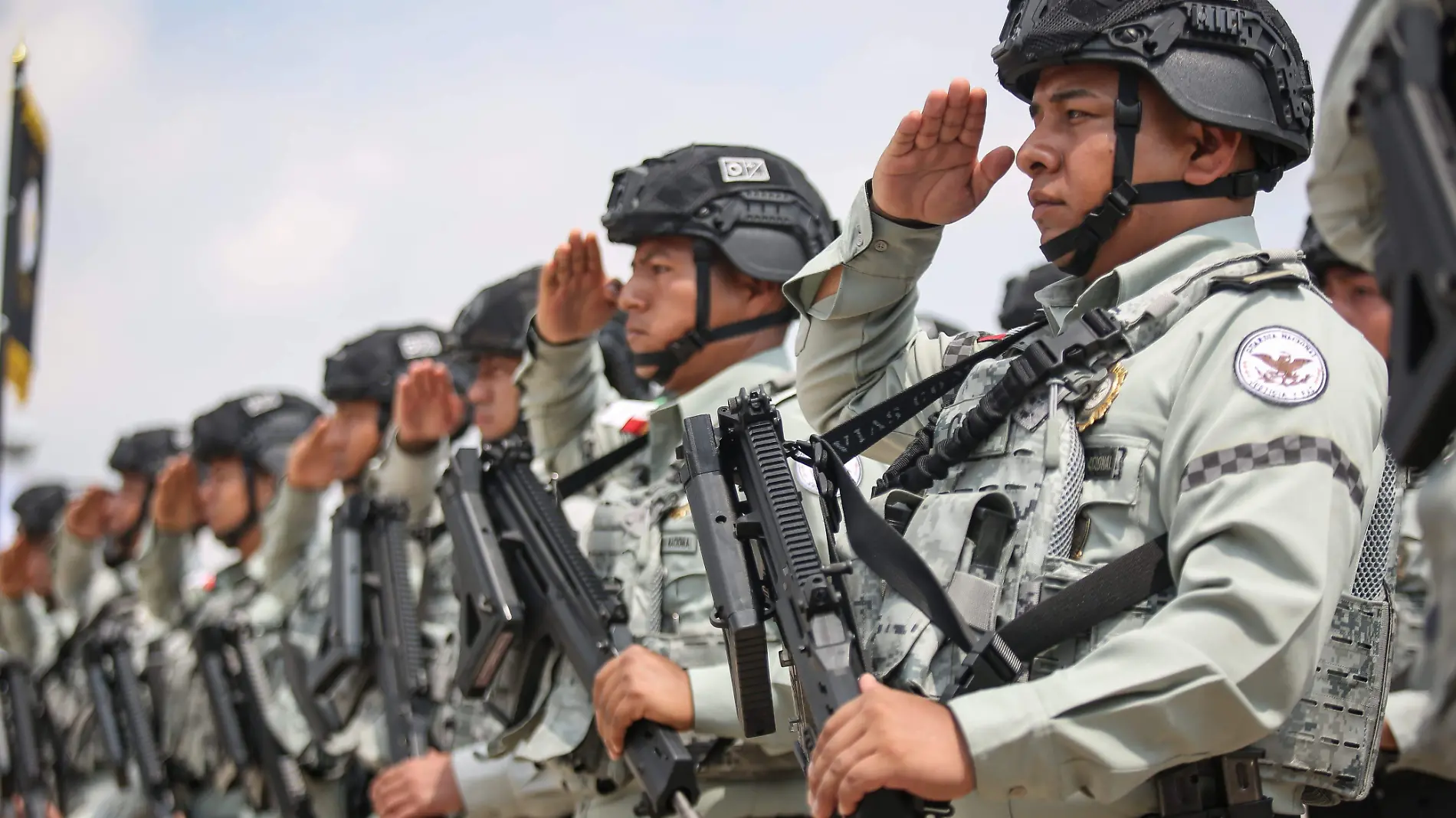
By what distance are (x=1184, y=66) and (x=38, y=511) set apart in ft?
37.2

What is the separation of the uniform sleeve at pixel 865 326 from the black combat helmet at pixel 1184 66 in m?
0.49

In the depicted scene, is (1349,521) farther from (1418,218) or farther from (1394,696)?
(1394,696)

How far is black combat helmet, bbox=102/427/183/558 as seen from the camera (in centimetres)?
1117

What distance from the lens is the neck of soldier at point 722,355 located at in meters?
4.75

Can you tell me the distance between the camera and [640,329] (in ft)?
15.4

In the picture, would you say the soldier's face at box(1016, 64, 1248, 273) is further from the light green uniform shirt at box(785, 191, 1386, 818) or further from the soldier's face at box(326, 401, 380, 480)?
the soldier's face at box(326, 401, 380, 480)

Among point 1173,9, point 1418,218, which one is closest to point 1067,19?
point 1173,9

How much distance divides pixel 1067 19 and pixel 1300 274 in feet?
2.00

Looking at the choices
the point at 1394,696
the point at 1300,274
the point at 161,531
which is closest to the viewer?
the point at 1300,274

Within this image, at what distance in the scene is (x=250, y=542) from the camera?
9.46 metres

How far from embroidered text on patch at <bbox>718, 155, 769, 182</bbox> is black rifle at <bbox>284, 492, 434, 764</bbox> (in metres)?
2.40

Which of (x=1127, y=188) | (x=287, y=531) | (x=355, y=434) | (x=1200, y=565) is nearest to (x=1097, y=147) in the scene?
(x=1127, y=188)

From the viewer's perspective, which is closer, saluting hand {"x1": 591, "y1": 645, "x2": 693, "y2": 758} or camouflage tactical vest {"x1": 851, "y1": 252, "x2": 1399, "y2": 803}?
camouflage tactical vest {"x1": 851, "y1": 252, "x2": 1399, "y2": 803}

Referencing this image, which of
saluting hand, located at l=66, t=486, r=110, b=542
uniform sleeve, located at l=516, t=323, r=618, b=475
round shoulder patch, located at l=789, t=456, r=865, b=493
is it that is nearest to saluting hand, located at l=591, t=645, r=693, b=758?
round shoulder patch, located at l=789, t=456, r=865, b=493
